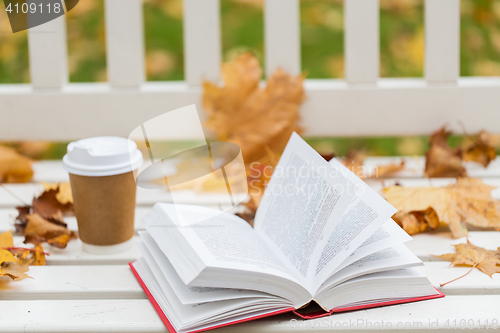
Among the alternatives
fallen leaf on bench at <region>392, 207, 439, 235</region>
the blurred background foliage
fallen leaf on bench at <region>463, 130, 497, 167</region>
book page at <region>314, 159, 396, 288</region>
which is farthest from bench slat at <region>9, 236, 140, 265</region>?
the blurred background foliage

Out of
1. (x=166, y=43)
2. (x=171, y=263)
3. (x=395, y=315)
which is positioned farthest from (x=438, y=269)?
(x=166, y=43)

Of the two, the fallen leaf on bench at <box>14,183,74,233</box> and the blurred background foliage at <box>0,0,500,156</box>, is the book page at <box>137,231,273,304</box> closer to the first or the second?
the fallen leaf on bench at <box>14,183,74,233</box>

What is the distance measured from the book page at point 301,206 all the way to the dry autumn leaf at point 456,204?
271 millimetres

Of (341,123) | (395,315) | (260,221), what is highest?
(341,123)

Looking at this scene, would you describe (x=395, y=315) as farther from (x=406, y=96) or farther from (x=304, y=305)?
(x=406, y=96)

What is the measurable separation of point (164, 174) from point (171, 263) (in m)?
0.30

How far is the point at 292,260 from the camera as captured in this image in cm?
81

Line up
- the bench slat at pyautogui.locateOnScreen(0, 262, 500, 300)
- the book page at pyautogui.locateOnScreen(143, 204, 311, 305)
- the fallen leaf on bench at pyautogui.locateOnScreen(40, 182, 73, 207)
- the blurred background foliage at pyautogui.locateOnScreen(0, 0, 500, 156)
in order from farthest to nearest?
the blurred background foliage at pyautogui.locateOnScreen(0, 0, 500, 156) → the fallen leaf on bench at pyautogui.locateOnScreen(40, 182, 73, 207) → the bench slat at pyautogui.locateOnScreen(0, 262, 500, 300) → the book page at pyautogui.locateOnScreen(143, 204, 311, 305)

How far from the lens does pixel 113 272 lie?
0.93 meters

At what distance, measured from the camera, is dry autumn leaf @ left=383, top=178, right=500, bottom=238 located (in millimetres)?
1035

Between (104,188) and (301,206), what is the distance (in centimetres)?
34

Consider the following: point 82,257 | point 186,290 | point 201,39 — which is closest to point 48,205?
point 82,257

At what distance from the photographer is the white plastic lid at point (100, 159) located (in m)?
0.91

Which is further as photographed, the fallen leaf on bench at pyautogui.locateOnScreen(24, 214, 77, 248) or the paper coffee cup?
the fallen leaf on bench at pyautogui.locateOnScreen(24, 214, 77, 248)
